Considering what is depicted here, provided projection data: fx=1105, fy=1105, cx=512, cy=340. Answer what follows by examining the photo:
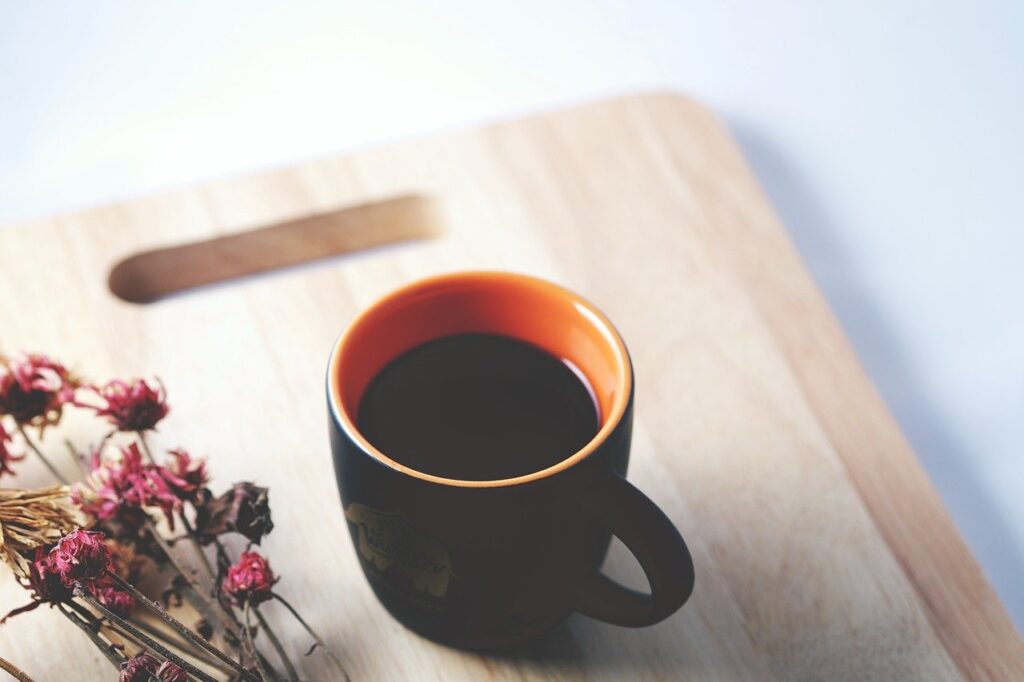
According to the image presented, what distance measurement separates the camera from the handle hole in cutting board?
70 centimetres

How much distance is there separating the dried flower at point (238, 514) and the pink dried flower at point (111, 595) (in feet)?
0.14

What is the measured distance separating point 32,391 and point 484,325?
236mm

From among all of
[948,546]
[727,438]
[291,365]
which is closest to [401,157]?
[291,365]

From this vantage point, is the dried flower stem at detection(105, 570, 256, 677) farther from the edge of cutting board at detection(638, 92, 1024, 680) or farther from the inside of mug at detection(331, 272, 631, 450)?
the edge of cutting board at detection(638, 92, 1024, 680)

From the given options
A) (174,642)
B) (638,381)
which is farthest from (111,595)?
(638,381)

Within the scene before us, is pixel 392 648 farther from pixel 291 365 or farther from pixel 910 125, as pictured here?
pixel 910 125

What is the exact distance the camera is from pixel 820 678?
0.53 m

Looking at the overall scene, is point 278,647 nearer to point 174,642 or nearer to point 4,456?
point 174,642

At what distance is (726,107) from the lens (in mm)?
993

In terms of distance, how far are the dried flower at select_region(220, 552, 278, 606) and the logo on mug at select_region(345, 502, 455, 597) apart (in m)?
0.04

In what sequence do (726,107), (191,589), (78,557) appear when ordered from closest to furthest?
(78,557) < (191,589) < (726,107)

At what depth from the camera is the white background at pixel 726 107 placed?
0.84m

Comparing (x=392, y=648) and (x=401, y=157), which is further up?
(x=401, y=157)

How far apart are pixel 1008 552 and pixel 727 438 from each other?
243mm
